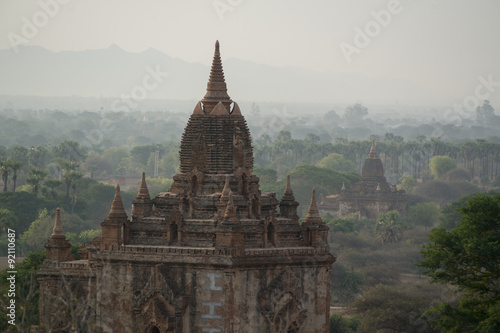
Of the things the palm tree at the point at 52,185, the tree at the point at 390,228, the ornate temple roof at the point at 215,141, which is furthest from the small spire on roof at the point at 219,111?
the palm tree at the point at 52,185

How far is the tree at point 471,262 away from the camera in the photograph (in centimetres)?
4888

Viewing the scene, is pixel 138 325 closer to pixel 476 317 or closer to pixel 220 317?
pixel 220 317

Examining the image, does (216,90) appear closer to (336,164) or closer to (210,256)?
(210,256)

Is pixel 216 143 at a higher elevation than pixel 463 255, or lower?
higher

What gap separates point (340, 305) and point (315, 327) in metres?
35.7

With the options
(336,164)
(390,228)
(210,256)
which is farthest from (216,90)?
(336,164)

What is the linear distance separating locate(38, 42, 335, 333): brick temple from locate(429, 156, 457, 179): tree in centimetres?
13210

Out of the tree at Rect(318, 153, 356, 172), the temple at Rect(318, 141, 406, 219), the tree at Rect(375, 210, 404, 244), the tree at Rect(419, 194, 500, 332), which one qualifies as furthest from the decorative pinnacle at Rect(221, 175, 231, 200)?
the tree at Rect(318, 153, 356, 172)

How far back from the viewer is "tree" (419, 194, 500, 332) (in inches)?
1924

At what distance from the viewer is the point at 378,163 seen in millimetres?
134250

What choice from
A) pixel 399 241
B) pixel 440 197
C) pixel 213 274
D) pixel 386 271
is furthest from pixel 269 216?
pixel 440 197

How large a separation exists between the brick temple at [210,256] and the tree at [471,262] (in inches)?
194

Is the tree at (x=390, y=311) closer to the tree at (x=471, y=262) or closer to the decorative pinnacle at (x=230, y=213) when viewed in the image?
the tree at (x=471, y=262)

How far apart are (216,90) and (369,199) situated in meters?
80.5
